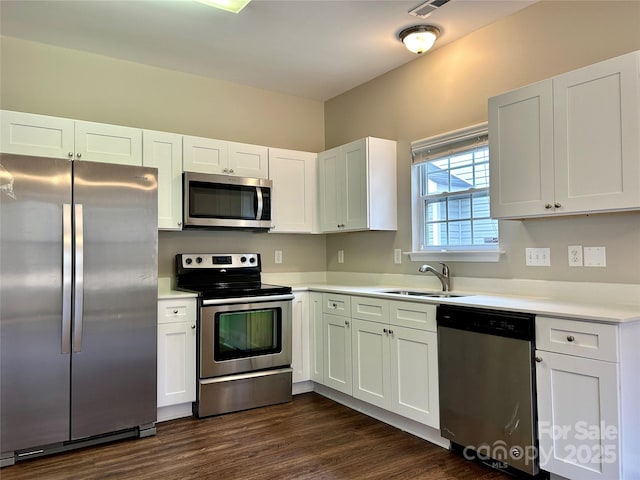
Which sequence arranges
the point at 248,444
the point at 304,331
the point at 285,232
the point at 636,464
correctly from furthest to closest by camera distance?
the point at 285,232 < the point at 304,331 < the point at 248,444 < the point at 636,464

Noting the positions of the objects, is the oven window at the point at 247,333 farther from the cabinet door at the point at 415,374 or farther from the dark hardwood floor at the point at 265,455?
the cabinet door at the point at 415,374

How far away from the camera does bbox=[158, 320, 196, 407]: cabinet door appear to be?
10.7 feet

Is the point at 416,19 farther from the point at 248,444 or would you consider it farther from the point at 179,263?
the point at 248,444

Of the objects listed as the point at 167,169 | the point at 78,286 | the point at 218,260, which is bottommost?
the point at 78,286

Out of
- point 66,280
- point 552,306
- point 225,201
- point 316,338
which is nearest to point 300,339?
point 316,338

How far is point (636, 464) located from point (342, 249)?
291 centimetres

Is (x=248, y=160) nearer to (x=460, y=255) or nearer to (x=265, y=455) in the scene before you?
(x=460, y=255)

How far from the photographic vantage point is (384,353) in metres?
3.13

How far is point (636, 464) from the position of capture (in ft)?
6.62

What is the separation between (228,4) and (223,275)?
214cm

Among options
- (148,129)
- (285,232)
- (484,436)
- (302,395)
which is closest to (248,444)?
(302,395)

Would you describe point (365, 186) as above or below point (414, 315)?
above

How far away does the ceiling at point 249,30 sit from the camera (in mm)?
2936

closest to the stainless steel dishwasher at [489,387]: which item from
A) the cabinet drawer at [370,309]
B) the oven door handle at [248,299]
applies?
the cabinet drawer at [370,309]
